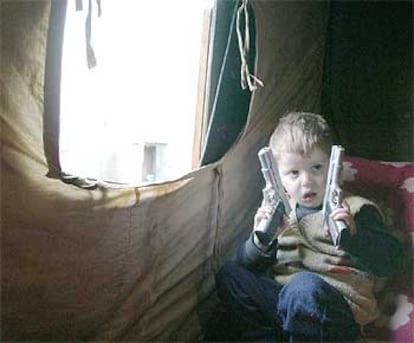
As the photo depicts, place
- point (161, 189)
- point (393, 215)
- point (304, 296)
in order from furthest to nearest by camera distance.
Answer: point (393, 215) < point (161, 189) < point (304, 296)

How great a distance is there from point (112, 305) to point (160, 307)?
4.3 inches

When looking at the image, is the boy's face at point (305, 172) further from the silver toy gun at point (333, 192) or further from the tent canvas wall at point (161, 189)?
the tent canvas wall at point (161, 189)

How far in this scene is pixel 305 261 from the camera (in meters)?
1.15

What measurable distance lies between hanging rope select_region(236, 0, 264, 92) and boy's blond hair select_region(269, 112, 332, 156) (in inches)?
4.1

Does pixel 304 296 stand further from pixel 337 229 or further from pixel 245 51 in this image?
pixel 245 51

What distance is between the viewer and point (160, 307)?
3.75 ft

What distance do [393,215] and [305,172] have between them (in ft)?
0.89

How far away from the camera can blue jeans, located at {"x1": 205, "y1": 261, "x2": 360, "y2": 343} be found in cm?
101

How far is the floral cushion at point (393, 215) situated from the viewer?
115 cm

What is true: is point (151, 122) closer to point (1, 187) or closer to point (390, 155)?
point (1, 187)

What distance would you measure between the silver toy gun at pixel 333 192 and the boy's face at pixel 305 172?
3 centimetres

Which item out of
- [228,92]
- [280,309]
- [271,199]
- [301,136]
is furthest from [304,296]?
[228,92]

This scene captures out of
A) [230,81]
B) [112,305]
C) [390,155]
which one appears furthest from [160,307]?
[390,155]

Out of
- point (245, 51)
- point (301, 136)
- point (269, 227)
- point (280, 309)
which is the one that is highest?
point (245, 51)
